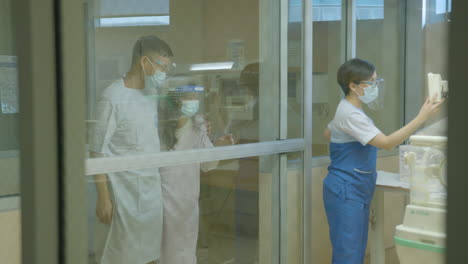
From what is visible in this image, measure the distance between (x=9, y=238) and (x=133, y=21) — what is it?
2.88 ft

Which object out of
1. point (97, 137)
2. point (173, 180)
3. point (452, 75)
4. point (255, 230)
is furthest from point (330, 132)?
point (452, 75)

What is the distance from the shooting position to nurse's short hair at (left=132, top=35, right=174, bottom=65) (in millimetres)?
1935

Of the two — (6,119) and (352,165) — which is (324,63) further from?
(6,119)

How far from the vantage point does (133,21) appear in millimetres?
1909

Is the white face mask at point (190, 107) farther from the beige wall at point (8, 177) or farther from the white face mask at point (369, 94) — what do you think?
the white face mask at point (369, 94)

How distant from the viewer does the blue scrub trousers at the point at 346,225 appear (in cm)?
261

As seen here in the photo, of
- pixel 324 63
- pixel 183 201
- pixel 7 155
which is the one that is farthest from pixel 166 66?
pixel 324 63

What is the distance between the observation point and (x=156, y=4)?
6.58 feet

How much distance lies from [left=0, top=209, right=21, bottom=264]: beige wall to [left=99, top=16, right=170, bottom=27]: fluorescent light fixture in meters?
0.72

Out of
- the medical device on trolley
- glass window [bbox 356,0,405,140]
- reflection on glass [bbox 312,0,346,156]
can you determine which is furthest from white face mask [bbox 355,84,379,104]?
glass window [bbox 356,0,405,140]

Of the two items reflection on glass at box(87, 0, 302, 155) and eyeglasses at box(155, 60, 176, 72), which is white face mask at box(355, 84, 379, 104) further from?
eyeglasses at box(155, 60, 176, 72)

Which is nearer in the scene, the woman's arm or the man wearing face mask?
the man wearing face mask

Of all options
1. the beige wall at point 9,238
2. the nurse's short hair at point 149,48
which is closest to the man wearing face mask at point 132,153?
the nurse's short hair at point 149,48

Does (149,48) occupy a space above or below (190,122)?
above
